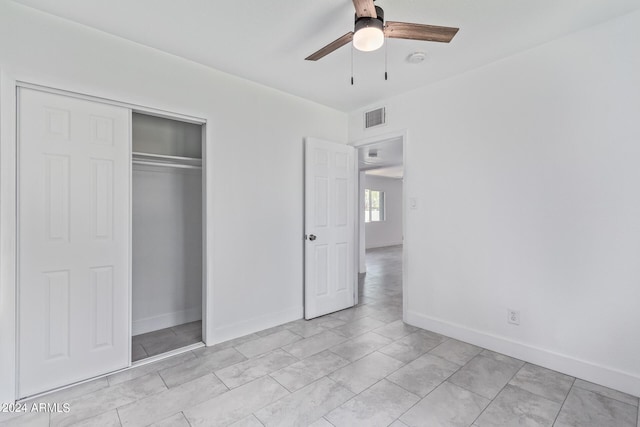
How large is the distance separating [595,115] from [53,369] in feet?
14.7

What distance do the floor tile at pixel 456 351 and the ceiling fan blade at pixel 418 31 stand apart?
8.33 feet

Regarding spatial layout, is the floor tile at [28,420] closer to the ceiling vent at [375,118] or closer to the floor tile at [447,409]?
the floor tile at [447,409]

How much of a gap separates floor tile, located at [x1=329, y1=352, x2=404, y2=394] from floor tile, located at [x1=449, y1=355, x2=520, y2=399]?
0.49 metres

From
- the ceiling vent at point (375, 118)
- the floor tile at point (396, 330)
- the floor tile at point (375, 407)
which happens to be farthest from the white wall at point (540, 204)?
the floor tile at point (375, 407)

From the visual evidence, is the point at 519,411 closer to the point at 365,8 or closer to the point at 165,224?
the point at 365,8

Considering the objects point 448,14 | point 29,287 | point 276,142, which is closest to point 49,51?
point 29,287

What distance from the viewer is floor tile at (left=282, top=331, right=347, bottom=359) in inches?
109

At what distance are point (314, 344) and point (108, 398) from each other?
1662 mm

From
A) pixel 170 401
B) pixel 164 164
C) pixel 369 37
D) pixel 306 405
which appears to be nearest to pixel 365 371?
pixel 306 405

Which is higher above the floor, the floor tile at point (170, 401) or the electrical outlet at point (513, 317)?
the electrical outlet at point (513, 317)

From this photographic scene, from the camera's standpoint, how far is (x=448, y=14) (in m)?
2.10

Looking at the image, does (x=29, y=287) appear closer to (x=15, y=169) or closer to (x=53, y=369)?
(x=53, y=369)

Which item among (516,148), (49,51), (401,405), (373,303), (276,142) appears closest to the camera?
(401,405)

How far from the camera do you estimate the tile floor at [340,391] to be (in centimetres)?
188
